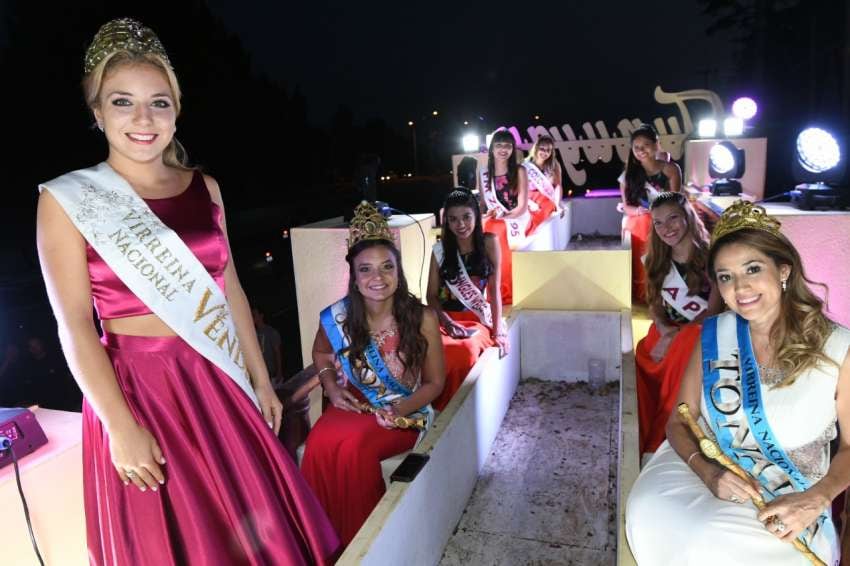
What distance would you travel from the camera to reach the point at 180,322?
4.82 ft

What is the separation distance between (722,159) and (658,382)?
3.20 meters

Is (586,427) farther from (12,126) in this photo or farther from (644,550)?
(12,126)

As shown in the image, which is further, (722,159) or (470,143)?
(470,143)

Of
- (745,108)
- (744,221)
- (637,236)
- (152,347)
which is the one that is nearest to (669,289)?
(744,221)

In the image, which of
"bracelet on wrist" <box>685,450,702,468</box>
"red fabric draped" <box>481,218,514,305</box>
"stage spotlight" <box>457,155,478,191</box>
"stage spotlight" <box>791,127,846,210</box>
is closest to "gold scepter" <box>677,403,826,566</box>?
"bracelet on wrist" <box>685,450,702,468</box>

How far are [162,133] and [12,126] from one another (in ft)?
30.5

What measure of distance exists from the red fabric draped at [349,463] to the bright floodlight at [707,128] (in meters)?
6.04

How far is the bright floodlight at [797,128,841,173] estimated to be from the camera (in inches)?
128

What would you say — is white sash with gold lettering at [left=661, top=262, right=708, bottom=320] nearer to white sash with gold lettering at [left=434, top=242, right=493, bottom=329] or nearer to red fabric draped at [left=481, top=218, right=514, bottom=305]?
white sash with gold lettering at [left=434, top=242, right=493, bottom=329]

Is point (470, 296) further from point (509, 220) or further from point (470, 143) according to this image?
point (470, 143)

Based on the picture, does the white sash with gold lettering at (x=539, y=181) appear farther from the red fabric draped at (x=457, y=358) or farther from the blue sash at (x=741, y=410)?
the blue sash at (x=741, y=410)

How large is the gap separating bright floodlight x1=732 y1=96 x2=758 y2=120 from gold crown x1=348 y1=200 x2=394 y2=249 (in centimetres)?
650

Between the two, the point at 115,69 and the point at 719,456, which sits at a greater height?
the point at 115,69

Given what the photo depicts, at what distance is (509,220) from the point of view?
4.84m
